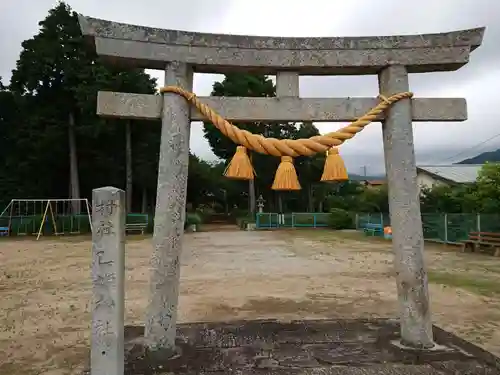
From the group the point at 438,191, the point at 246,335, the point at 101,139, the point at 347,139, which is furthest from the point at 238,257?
the point at 101,139

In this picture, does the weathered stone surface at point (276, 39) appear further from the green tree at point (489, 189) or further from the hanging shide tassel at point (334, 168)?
the green tree at point (489, 189)

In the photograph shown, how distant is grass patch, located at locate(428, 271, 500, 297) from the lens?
26.8 feet

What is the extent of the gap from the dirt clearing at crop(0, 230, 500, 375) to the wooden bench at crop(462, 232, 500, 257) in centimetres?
102

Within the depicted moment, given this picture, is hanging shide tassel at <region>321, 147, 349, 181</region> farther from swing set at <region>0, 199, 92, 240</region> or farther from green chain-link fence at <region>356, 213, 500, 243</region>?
swing set at <region>0, 199, 92, 240</region>

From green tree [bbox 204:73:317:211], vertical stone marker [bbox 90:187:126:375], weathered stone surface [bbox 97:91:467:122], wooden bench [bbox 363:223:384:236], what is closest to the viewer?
vertical stone marker [bbox 90:187:126:375]

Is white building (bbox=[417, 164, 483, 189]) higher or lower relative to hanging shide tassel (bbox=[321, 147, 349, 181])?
higher

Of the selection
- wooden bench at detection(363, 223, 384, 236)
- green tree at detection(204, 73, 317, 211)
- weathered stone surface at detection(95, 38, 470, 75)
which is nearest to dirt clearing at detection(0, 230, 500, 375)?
weathered stone surface at detection(95, 38, 470, 75)

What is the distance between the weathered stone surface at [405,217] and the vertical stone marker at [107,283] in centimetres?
279

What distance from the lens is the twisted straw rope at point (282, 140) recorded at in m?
4.07

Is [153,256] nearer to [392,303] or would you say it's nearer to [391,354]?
[391,354]

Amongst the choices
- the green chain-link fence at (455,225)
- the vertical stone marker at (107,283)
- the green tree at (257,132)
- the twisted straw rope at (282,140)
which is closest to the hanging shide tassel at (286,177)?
the twisted straw rope at (282,140)

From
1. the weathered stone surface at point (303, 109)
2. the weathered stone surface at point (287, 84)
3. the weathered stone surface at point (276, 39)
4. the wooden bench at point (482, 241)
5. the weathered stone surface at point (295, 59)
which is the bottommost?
the wooden bench at point (482, 241)

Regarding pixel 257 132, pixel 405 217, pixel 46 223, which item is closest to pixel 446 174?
pixel 257 132

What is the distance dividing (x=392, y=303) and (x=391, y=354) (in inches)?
136
